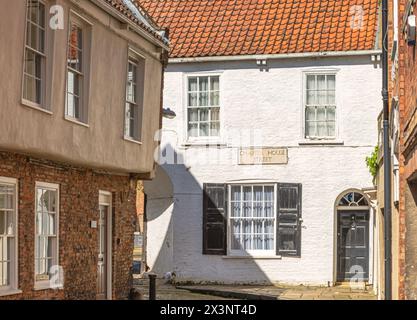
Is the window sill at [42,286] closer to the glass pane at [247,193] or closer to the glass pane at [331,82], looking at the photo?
the glass pane at [247,193]

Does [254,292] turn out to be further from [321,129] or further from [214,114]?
[214,114]

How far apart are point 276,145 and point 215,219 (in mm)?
2720

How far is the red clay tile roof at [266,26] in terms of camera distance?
2862 cm

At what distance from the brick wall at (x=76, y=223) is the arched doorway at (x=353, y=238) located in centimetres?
713

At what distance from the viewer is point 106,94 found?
1992cm

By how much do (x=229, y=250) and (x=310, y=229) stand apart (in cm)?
243

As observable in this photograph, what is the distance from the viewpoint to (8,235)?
53.7 ft

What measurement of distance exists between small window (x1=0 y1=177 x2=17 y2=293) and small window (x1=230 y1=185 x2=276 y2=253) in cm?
1313

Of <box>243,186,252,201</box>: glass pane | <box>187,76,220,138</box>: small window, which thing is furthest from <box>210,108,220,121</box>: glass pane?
<box>243,186,252,201</box>: glass pane

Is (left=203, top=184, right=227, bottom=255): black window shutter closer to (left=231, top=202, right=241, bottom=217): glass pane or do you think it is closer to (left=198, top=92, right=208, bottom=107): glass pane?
(left=231, top=202, right=241, bottom=217): glass pane

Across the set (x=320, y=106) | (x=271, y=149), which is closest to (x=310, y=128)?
(x=320, y=106)

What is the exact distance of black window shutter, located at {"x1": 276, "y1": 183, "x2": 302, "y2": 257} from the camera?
28484 mm

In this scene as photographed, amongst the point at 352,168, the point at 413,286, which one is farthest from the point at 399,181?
the point at 352,168
